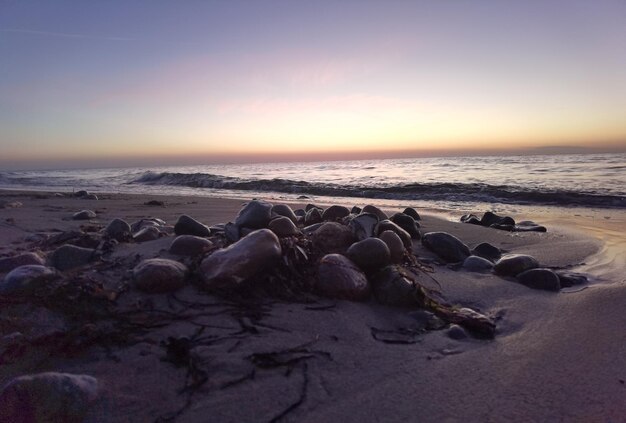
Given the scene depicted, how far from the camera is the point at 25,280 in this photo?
2537 mm

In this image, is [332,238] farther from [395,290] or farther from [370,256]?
[395,290]

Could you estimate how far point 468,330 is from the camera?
243 centimetres


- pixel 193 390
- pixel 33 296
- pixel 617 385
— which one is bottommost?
pixel 617 385

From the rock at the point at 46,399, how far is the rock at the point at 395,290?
180cm

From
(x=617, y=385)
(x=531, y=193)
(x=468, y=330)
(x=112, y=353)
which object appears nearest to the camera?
(x=617, y=385)

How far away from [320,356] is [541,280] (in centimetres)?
227

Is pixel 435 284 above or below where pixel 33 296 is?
below

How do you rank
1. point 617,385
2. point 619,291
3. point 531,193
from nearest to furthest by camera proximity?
point 617,385 < point 619,291 < point 531,193

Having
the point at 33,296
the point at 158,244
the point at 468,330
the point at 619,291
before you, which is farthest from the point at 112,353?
the point at 619,291

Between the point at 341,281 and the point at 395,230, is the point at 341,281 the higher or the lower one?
the lower one

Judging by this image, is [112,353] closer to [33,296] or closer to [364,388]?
[33,296]

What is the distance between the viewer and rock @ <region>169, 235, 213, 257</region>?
3268mm

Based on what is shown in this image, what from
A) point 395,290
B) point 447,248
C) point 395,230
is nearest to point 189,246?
point 395,290

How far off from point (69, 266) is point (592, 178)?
603 inches
